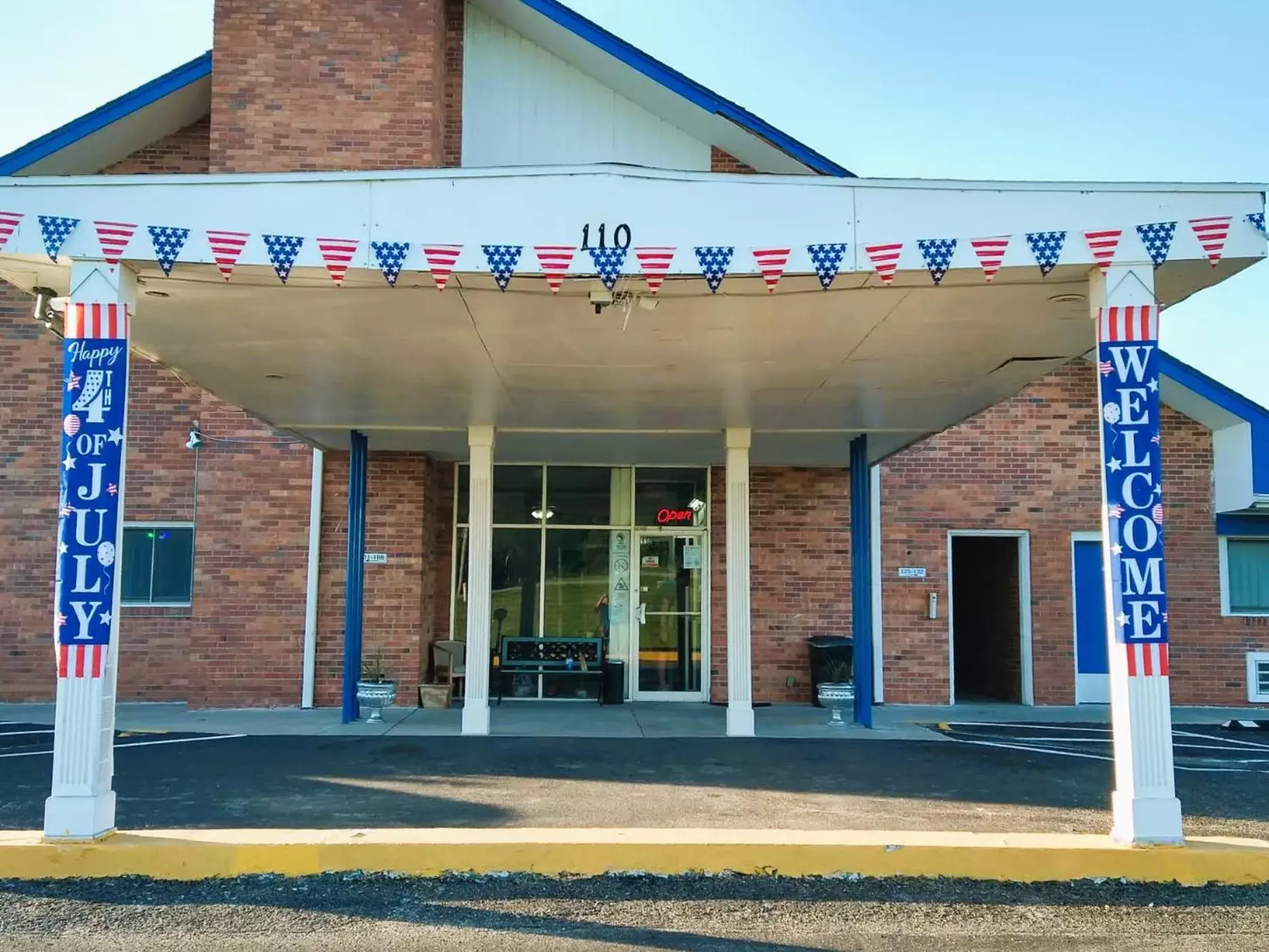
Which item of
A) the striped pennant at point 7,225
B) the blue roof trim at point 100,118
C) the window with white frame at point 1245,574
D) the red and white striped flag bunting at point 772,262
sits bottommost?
the window with white frame at point 1245,574

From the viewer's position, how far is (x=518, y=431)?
493 inches

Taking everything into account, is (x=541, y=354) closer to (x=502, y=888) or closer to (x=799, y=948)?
(x=502, y=888)

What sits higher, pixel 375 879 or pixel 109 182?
pixel 109 182

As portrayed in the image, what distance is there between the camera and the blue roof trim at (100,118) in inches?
538

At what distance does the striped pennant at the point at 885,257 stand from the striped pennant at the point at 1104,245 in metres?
1.20

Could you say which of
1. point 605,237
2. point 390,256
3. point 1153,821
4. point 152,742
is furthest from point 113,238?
point 1153,821

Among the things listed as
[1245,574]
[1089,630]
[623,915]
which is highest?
[1245,574]

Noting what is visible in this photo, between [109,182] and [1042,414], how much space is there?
12.6 metres

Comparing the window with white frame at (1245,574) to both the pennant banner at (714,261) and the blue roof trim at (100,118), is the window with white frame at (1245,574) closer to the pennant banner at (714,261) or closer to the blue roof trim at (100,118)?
the pennant banner at (714,261)

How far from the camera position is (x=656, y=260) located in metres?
6.88

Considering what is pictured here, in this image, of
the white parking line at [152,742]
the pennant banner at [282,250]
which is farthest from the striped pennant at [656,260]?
the white parking line at [152,742]

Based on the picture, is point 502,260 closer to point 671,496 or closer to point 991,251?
point 991,251

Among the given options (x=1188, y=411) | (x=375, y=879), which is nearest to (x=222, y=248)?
(x=375, y=879)

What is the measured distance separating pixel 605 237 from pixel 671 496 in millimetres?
8564
